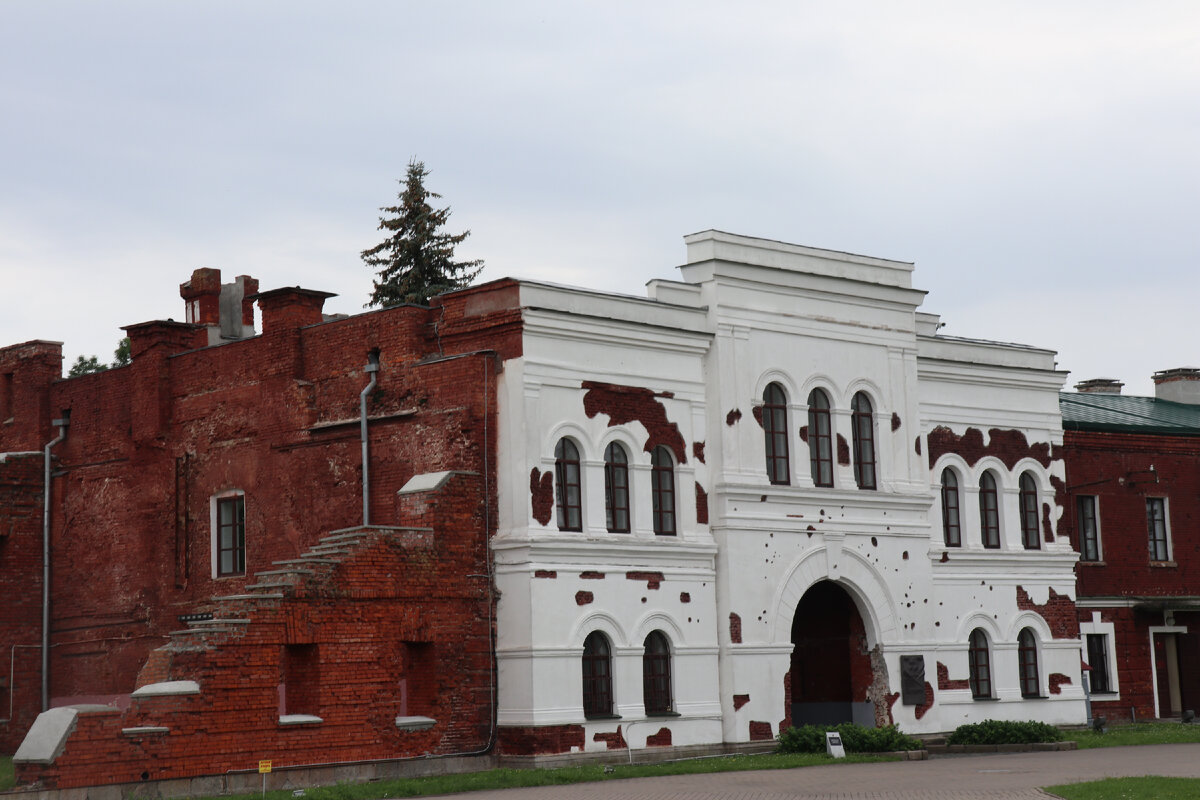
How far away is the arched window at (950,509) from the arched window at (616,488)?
8.33 m

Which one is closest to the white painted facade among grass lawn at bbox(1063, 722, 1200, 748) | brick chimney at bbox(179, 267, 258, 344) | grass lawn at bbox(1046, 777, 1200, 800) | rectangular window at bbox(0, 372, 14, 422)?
grass lawn at bbox(1063, 722, 1200, 748)

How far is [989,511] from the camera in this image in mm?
35344

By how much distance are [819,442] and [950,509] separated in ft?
14.5

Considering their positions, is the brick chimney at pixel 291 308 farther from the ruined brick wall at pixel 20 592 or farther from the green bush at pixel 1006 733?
the green bush at pixel 1006 733

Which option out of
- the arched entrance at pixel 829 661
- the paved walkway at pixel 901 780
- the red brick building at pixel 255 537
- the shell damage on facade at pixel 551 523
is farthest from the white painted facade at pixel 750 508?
the paved walkway at pixel 901 780

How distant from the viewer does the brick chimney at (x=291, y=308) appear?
31.2m

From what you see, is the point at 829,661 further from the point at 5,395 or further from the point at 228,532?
the point at 5,395

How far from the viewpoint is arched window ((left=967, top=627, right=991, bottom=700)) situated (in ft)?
112

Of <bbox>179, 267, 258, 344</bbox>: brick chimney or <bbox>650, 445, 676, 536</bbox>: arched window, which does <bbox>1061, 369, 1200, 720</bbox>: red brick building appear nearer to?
<bbox>650, 445, 676, 536</bbox>: arched window

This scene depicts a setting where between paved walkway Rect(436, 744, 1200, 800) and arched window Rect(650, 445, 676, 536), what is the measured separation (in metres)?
4.78

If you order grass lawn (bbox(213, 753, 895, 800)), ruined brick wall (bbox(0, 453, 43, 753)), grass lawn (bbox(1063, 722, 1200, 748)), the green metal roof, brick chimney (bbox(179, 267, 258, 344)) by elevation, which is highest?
brick chimney (bbox(179, 267, 258, 344))

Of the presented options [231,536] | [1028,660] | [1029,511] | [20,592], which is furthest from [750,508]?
[20,592]

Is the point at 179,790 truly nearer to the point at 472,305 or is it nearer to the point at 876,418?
the point at 472,305

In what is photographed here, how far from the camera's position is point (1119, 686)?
128 ft
